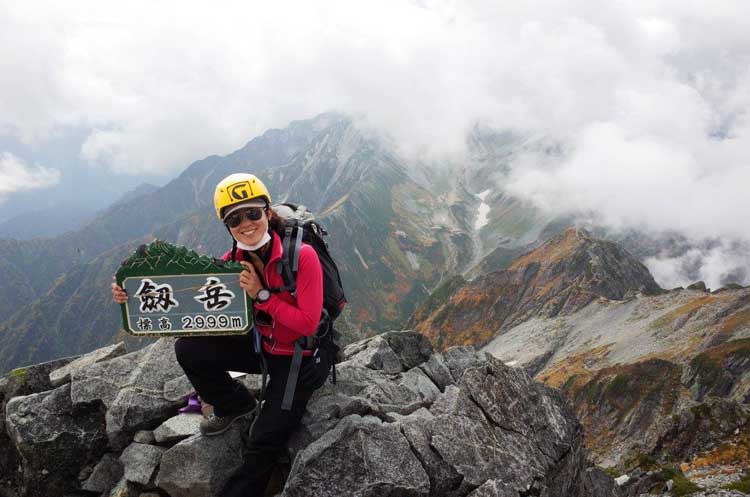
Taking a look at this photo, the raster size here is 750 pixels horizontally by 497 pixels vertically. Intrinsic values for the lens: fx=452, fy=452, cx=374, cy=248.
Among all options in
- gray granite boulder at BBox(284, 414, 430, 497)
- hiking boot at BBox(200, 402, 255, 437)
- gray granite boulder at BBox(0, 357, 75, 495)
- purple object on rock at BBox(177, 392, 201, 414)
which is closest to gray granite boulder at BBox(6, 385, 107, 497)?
gray granite boulder at BBox(0, 357, 75, 495)

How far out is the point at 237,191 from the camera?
29.0 ft

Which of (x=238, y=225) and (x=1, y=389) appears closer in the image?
(x=238, y=225)

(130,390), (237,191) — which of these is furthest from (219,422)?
(237,191)

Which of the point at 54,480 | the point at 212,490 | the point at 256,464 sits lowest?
the point at 54,480

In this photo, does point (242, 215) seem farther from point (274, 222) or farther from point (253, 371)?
point (253, 371)

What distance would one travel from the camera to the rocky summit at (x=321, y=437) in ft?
33.4

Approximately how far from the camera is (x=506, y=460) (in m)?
11.6

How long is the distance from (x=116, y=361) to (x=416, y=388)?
9663 mm

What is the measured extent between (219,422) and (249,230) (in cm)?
546

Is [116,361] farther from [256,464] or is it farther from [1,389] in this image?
[256,464]

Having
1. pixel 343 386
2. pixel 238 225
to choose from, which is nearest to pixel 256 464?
pixel 343 386

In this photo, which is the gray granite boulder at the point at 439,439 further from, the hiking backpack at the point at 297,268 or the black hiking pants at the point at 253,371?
the hiking backpack at the point at 297,268

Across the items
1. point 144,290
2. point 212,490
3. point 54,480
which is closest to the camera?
point 144,290

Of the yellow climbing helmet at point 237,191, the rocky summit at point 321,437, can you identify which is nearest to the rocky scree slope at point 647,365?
the rocky summit at point 321,437
